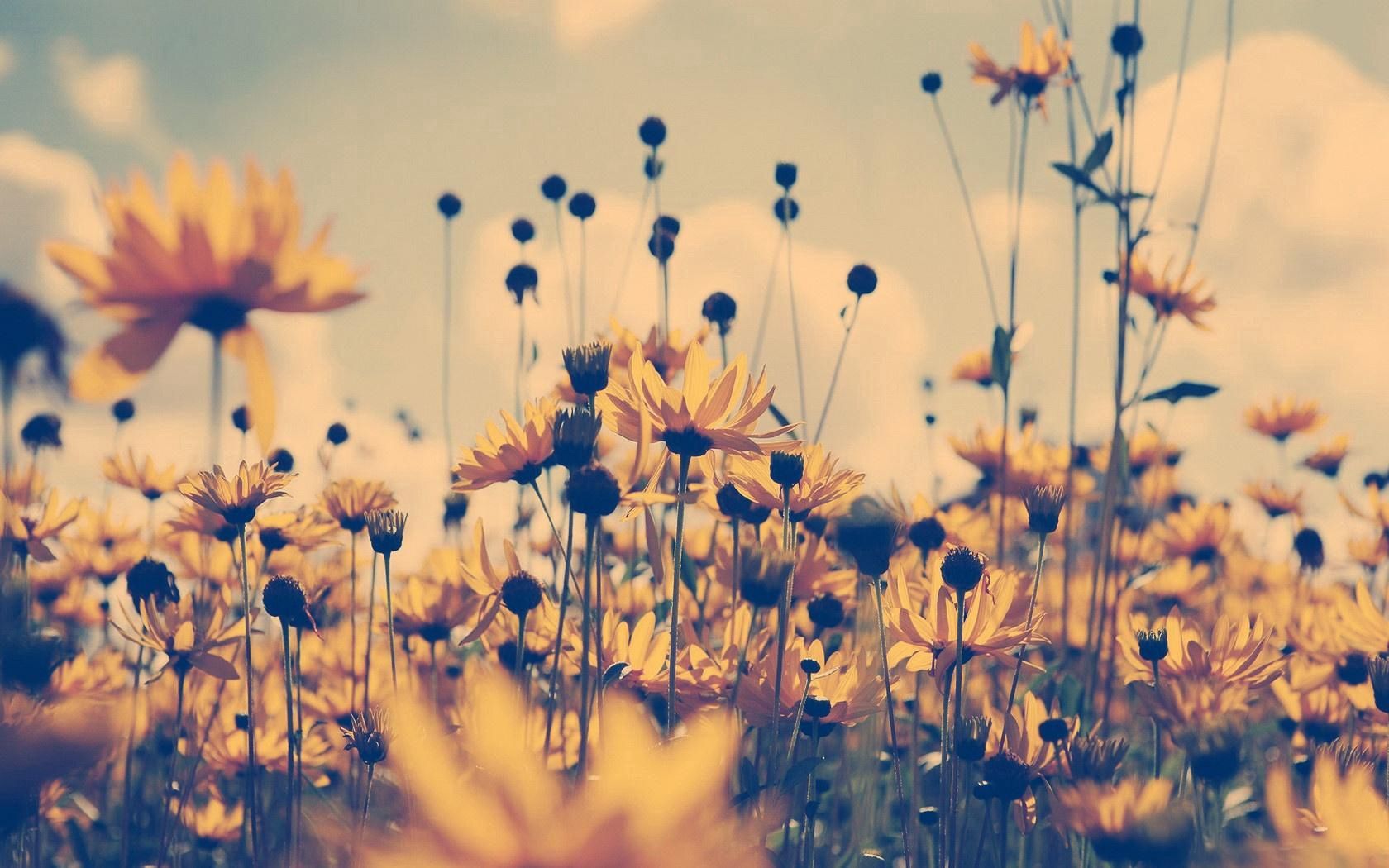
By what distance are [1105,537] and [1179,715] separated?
0.78 metres

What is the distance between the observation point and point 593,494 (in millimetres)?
1137

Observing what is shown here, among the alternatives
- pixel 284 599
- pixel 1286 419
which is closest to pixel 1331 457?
pixel 1286 419

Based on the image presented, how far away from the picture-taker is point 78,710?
105cm

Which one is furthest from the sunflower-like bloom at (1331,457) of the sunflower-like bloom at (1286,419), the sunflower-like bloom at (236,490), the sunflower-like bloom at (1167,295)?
the sunflower-like bloom at (236,490)

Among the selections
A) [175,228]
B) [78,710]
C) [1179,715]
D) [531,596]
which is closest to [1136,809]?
[1179,715]

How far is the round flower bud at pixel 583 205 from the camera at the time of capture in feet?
9.17

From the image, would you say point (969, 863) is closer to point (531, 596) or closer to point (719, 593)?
point (719, 593)

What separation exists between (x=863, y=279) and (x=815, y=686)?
1.20 metres

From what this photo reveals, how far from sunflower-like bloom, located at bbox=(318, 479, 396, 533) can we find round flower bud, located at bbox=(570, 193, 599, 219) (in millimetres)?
1140

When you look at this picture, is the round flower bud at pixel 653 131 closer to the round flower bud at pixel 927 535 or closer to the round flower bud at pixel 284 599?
the round flower bud at pixel 927 535

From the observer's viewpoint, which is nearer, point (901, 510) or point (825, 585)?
point (825, 585)

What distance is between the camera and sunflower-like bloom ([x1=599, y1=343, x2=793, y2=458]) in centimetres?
127

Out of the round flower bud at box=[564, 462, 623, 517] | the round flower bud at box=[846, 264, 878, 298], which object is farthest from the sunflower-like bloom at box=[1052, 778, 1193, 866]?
the round flower bud at box=[846, 264, 878, 298]

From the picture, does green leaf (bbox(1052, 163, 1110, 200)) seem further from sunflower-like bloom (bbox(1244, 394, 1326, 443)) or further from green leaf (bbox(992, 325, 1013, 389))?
sunflower-like bloom (bbox(1244, 394, 1326, 443))
